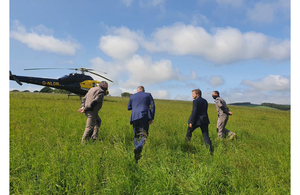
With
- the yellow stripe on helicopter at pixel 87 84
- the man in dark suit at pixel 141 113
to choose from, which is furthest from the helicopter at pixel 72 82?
the man in dark suit at pixel 141 113

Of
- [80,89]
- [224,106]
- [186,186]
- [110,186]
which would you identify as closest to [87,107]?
[110,186]

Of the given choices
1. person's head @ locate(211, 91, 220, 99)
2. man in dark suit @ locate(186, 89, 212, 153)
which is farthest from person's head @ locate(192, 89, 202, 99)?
person's head @ locate(211, 91, 220, 99)

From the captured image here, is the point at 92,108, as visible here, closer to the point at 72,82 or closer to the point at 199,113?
the point at 199,113

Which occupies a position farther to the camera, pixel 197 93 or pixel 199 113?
pixel 197 93

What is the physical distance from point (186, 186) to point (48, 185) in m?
2.40

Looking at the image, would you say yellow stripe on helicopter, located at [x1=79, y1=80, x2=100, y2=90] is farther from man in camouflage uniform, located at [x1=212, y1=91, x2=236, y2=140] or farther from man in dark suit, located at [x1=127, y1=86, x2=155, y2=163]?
man in camouflage uniform, located at [x1=212, y1=91, x2=236, y2=140]

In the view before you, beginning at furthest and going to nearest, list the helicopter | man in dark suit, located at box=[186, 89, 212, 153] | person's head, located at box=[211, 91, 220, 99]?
the helicopter
person's head, located at box=[211, 91, 220, 99]
man in dark suit, located at box=[186, 89, 212, 153]

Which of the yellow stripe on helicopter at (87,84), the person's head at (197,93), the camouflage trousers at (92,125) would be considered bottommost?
the camouflage trousers at (92,125)

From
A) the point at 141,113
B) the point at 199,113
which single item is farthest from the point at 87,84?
the point at 199,113

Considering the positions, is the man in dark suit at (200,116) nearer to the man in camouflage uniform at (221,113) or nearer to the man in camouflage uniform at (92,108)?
the man in camouflage uniform at (221,113)

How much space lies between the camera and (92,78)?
21844 millimetres

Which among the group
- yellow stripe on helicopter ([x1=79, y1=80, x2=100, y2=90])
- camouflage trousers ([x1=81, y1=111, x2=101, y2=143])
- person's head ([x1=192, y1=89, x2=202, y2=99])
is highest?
yellow stripe on helicopter ([x1=79, y1=80, x2=100, y2=90])

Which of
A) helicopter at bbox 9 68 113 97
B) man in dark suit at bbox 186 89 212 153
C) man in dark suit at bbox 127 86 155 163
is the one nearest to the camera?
man in dark suit at bbox 127 86 155 163

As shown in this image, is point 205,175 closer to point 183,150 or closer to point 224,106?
point 183,150
